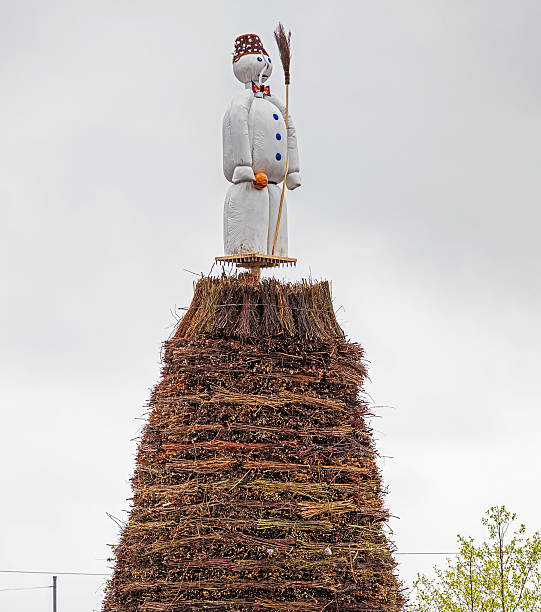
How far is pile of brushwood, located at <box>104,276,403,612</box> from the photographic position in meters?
5.70

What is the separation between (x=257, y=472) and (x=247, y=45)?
3.68 m

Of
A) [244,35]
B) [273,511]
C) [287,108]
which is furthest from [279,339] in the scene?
[244,35]

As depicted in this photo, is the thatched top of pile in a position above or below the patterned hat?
below

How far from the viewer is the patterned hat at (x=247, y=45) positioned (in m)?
7.43

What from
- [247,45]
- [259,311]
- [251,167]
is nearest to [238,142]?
[251,167]

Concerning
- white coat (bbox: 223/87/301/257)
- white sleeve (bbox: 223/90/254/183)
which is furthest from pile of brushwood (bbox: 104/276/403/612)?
white sleeve (bbox: 223/90/254/183)

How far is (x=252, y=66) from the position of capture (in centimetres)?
736

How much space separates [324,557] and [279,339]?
1523mm

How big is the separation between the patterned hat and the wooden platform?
5.86 ft

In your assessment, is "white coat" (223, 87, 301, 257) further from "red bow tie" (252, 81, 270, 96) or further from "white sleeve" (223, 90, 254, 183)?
"red bow tie" (252, 81, 270, 96)

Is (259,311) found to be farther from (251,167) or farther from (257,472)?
(251,167)

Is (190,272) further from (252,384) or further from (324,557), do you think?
(324,557)

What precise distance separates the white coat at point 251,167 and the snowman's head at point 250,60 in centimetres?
23

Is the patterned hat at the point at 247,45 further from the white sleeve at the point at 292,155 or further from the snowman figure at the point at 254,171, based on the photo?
the white sleeve at the point at 292,155
